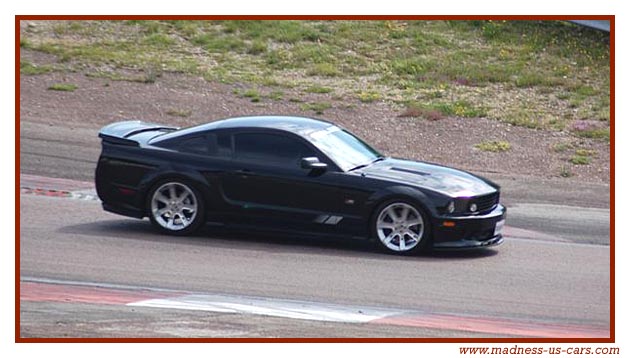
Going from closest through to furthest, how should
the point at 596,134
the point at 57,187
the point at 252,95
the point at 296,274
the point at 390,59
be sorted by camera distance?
the point at 296,274
the point at 57,187
the point at 596,134
the point at 252,95
the point at 390,59

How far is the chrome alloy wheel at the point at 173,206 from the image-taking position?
12.3 m

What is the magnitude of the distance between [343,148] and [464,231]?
1.77 m

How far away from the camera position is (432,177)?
12016 millimetres

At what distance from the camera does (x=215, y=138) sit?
1241cm

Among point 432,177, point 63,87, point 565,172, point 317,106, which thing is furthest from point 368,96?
point 432,177

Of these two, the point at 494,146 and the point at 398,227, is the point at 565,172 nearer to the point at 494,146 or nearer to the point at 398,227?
the point at 494,146

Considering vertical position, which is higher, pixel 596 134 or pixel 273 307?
pixel 596 134

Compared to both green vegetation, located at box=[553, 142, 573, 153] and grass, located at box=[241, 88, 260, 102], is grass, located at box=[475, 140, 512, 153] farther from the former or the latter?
grass, located at box=[241, 88, 260, 102]

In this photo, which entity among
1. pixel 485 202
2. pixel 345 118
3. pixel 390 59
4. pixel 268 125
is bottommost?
pixel 485 202

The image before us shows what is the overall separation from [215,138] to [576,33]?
17.5 metres

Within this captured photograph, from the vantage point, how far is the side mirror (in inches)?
468

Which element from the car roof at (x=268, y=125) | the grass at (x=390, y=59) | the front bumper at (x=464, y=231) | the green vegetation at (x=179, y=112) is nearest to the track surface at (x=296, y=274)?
the front bumper at (x=464, y=231)

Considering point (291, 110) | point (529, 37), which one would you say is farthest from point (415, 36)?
point (291, 110)

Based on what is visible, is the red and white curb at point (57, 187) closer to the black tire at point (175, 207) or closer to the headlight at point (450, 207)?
the black tire at point (175, 207)
